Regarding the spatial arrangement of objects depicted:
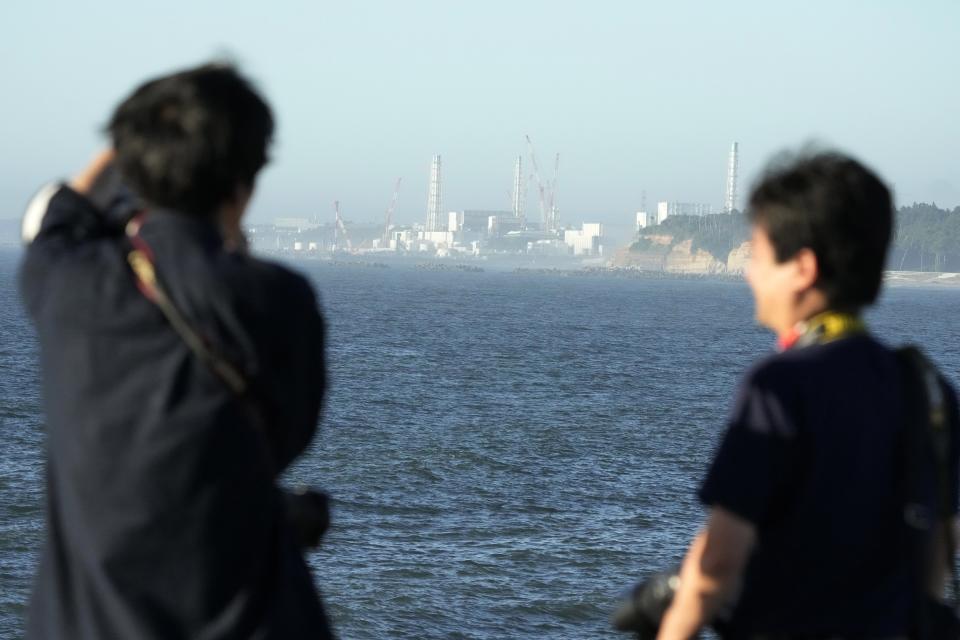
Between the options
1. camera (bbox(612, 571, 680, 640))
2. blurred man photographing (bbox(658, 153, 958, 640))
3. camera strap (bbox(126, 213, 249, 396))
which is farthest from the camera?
camera (bbox(612, 571, 680, 640))

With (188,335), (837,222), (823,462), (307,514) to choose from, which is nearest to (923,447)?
(823,462)

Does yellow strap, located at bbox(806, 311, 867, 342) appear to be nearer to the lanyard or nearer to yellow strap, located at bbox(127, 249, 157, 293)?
the lanyard

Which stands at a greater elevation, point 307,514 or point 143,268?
point 143,268

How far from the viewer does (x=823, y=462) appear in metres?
2.02

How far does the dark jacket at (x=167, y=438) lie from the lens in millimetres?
1861

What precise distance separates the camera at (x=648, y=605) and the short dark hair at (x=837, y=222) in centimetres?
54

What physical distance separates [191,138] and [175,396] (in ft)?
1.25

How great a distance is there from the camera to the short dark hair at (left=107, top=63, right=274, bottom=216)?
75.9 inches

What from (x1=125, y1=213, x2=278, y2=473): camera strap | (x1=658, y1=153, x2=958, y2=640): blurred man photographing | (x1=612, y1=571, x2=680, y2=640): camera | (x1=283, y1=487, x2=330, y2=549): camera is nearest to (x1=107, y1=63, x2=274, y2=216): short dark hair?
(x1=125, y1=213, x2=278, y2=473): camera strap

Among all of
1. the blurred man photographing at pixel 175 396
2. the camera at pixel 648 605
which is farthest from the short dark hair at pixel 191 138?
the camera at pixel 648 605

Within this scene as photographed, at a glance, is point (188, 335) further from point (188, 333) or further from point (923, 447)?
point (923, 447)

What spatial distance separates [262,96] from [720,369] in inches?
2102

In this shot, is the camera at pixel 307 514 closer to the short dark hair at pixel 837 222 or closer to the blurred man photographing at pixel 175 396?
the blurred man photographing at pixel 175 396

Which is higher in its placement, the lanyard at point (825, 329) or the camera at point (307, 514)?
the lanyard at point (825, 329)
